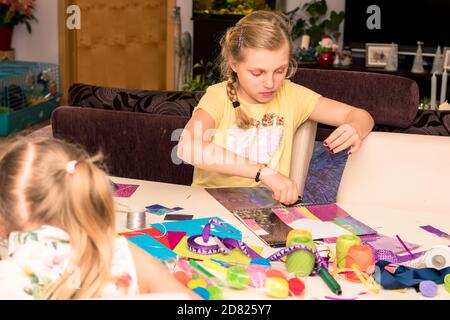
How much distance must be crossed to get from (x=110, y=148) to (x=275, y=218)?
3.80ft

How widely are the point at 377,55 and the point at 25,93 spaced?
103 inches

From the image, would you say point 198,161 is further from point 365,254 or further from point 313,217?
point 365,254

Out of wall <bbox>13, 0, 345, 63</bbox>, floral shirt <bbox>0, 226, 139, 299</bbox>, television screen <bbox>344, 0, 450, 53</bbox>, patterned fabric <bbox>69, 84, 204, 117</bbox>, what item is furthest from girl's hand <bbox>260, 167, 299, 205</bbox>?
wall <bbox>13, 0, 345, 63</bbox>

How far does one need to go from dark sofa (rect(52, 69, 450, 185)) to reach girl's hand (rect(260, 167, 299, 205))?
0.90 m

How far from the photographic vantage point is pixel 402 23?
18.4ft

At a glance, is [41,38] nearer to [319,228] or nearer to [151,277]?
[319,228]

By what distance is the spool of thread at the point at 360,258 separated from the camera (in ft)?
4.80

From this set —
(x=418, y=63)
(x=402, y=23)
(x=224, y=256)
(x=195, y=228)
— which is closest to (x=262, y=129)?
(x=195, y=228)

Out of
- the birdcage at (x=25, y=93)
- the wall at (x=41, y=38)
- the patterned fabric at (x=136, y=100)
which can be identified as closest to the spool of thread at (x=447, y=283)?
the patterned fabric at (x=136, y=100)

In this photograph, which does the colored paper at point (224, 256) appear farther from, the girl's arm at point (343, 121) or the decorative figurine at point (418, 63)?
the decorative figurine at point (418, 63)

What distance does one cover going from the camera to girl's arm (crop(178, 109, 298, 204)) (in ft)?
6.00

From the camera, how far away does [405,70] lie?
543 centimetres

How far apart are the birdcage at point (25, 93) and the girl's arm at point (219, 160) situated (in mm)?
3495
